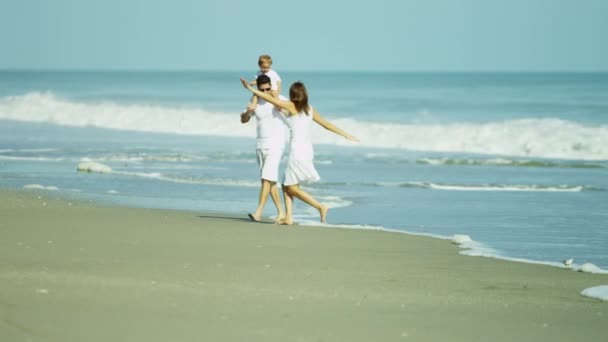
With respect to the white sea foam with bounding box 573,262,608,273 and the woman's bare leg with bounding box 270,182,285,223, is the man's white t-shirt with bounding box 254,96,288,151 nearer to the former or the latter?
the woman's bare leg with bounding box 270,182,285,223

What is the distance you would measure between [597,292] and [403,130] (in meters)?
26.0

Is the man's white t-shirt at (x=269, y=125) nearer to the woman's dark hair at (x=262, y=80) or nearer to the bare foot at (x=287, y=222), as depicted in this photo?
the woman's dark hair at (x=262, y=80)

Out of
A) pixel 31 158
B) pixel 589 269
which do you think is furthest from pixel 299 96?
pixel 31 158

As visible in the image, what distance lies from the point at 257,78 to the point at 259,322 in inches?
199

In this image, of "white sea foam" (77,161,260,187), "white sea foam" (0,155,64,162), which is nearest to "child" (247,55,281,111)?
"white sea foam" (77,161,260,187)

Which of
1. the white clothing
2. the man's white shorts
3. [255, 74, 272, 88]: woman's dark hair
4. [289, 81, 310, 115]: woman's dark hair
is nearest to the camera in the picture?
[289, 81, 310, 115]: woman's dark hair

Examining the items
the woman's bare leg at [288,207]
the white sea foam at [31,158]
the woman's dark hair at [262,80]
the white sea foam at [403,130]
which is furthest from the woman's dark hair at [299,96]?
the white sea foam at [403,130]

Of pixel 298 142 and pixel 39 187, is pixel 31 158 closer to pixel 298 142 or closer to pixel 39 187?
pixel 39 187

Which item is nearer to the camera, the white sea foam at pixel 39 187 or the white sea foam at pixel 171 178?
the white sea foam at pixel 39 187

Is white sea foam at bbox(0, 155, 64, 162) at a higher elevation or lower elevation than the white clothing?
lower

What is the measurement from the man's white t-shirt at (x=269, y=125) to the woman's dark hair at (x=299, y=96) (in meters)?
0.29

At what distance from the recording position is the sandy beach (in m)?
5.37

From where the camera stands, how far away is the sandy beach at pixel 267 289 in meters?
5.37

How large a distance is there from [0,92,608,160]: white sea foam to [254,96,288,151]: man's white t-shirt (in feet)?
51.8
